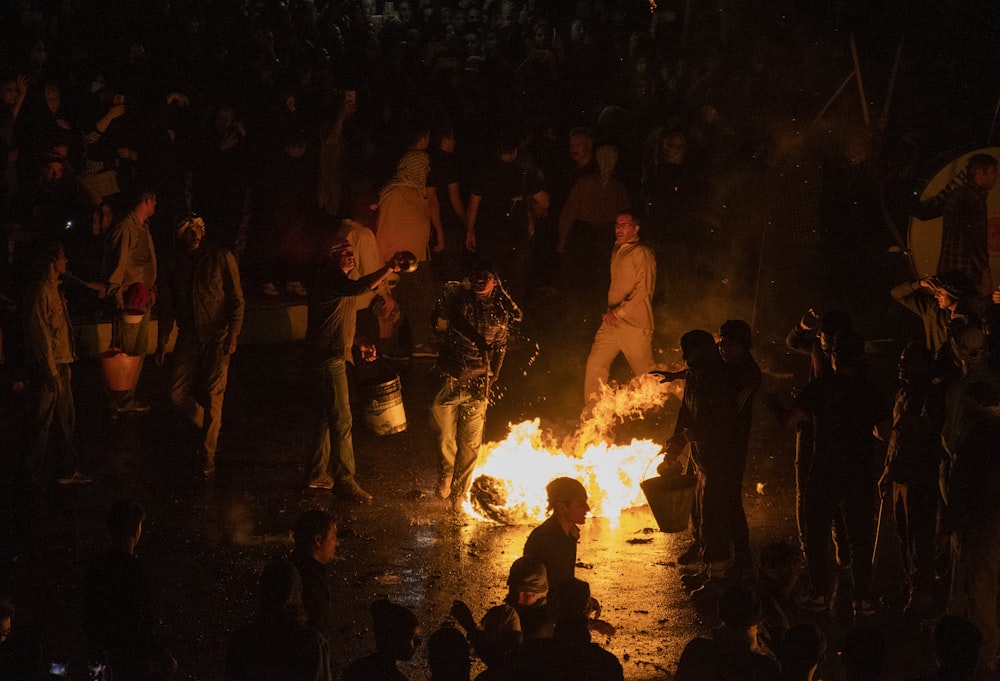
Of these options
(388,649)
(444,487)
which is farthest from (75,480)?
(388,649)

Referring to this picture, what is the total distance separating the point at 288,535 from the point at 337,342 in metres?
1.69

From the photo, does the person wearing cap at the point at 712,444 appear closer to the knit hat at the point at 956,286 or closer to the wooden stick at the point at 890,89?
the knit hat at the point at 956,286

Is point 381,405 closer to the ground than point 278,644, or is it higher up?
higher up

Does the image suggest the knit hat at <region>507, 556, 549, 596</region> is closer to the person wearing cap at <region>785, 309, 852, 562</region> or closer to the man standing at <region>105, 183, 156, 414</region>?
the person wearing cap at <region>785, 309, 852, 562</region>

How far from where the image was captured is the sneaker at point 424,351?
14617 millimetres

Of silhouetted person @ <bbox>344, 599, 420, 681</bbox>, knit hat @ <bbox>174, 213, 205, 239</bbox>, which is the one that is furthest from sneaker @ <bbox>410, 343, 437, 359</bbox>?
silhouetted person @ <bbox>344, 599, 420, 681</bbox>

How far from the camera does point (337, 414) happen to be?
10.0m

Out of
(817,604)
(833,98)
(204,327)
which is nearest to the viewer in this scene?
(817,604)

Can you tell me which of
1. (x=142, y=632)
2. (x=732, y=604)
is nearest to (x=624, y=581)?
(x=732, y=604)

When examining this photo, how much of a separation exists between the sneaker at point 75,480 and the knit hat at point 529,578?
557cm

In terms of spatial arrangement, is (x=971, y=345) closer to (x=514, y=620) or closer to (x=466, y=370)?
(x=514, y=620)

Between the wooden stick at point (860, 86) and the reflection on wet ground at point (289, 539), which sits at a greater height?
the wooden stick at point (860, 86)

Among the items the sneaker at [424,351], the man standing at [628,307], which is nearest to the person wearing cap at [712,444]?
the man standing at [628,307]

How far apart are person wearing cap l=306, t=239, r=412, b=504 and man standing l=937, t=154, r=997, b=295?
602cm
